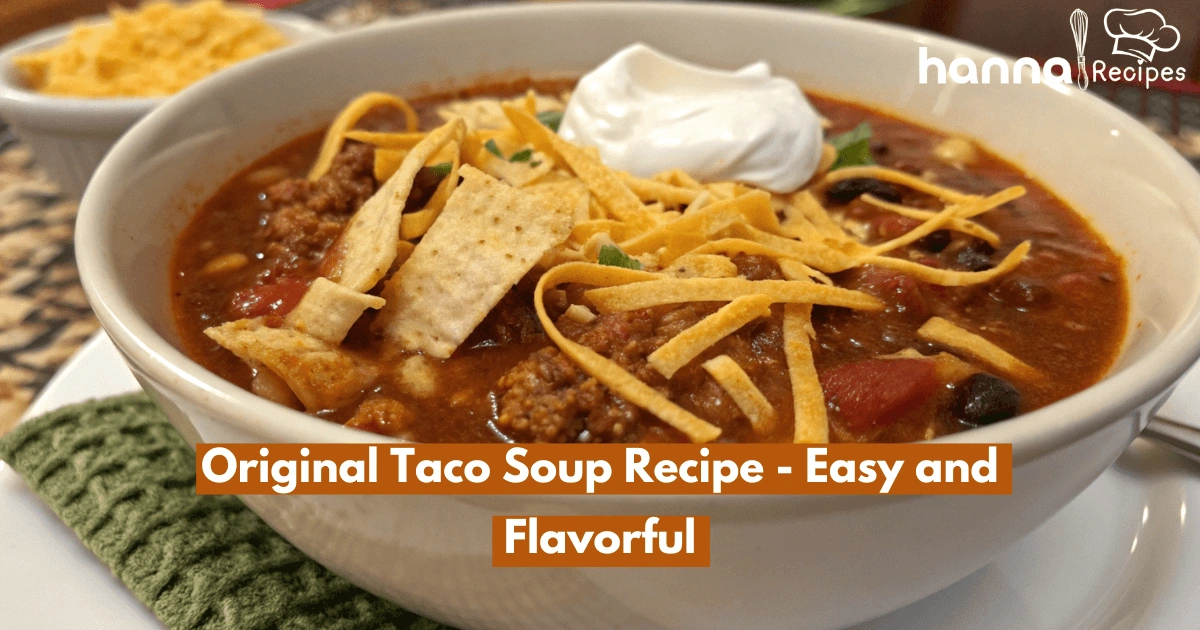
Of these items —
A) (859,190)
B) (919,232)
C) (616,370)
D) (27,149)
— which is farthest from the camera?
(27,149)

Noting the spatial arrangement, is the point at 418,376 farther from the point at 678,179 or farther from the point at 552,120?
the point at 552,120

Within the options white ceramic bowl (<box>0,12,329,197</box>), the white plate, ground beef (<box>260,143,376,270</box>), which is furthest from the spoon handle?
white ceramic bowl (<box>0,12,329,197</box>)

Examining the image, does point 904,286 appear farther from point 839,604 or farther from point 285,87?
point 285,87

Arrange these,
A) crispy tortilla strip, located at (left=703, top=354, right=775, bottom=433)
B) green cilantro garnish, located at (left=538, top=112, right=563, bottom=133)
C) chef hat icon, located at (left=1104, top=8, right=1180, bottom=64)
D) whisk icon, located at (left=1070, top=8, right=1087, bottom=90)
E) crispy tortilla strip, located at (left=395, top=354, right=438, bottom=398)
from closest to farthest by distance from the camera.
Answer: crispy tortilla strip, located at (left=703, top=354, right=775, bottom=433) < crispy tortilla strip, located at (left=395, top=354, right=438, bottom=398) < green cilantro garnish, located at (left=538, top=112, right=563, bottom=133) < whisk icon, located at (left=1070, top=8, right=1087, bottom=90) < chef hat icon, located at (left=1104, top=8, right=1180, bottom=64)

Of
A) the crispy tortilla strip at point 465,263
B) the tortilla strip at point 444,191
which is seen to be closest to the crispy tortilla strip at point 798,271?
the crispy tortilla strip at point 465,263

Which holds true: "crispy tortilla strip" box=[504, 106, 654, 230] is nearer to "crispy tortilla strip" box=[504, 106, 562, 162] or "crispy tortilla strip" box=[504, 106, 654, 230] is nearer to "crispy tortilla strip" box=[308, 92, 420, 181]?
"crispy tortilla strip" box=[504, 106, 562, 162]

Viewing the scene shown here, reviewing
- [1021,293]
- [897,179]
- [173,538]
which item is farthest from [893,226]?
[173,538]
